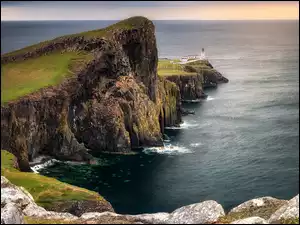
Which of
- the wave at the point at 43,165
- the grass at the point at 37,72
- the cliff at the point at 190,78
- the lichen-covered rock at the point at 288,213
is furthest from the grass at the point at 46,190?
the cliff at the point at 190,78

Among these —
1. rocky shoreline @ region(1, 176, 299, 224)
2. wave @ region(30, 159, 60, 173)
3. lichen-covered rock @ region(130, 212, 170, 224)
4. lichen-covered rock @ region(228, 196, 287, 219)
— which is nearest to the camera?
rocky shoreline @ region(1, 176, 299, 224)

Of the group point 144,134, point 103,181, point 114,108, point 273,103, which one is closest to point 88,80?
point 114,108

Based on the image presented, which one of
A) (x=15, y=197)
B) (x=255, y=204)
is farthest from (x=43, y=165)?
(x=255, y=204)

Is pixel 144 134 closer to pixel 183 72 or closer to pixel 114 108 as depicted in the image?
pixel 114 108

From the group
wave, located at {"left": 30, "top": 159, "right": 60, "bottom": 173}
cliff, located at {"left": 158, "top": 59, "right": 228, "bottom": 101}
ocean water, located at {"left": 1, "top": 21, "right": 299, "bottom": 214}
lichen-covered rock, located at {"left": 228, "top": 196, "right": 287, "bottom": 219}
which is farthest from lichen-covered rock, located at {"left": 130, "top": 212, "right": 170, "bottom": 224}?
cliff, located at {"left": 158, "top": 59, "right": 228, "bottom": 101}

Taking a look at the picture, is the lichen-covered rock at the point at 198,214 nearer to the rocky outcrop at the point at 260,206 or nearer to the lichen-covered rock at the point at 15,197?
the rocky outcrop at the point at 260,206

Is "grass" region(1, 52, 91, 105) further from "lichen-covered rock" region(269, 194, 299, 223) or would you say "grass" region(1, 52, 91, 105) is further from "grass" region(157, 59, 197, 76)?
"grass" region(157, 59, 197, 76)
